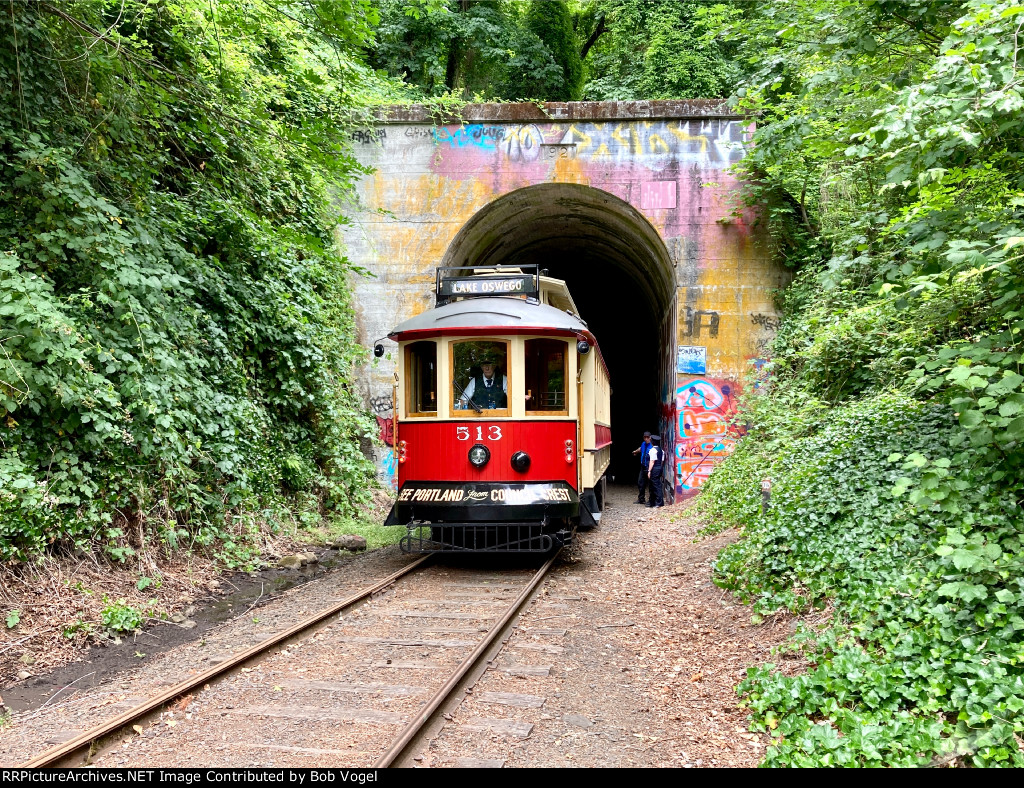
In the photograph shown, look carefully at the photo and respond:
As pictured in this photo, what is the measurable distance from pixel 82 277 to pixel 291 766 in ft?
18.0

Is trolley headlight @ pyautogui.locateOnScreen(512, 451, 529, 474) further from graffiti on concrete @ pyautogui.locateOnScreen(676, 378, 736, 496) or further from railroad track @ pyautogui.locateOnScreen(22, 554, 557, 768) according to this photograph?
graffiti on concrete @ pyautogui.locateOnScreen(676, 378, 736, 496)

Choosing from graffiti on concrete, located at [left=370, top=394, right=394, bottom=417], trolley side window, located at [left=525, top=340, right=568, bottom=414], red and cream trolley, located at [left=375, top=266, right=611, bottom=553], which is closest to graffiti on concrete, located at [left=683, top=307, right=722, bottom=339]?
graffiti on concrete, located at [left=370, top=394, right=394, bottom=417]

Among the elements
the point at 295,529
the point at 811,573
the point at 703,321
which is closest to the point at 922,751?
the point at 811,573

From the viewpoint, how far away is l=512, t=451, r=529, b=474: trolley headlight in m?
9.00

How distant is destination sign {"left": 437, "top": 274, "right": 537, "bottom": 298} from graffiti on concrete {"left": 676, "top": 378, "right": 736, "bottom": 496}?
7.18 meters

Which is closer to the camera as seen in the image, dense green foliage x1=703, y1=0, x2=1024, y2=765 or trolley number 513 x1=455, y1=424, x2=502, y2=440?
dense green foliage x1=703, y1=0, x2=1024, y2=765

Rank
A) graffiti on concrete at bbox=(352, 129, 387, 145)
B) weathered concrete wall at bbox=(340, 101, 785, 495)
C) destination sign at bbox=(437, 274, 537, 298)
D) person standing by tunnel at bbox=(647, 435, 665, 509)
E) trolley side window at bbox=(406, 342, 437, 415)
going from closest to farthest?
trolley side window at bbox=(406, 342, 437, 415)
destination sign at bbox=(437, 274, 537, 298)
weathered concrete wall at bbox=(340, 101, 785, 495)
graffiti on concrete at bbox=(352, 129, 387, 145)
person standing by tunnel at bbox=(647, 435, 665, 509)

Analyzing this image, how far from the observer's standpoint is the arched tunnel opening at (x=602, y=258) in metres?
17.2

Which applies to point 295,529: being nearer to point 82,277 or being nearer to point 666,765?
point 82,277

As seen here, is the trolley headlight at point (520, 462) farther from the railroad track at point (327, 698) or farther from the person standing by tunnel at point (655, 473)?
the person standing by tunnel at point (655, 473)

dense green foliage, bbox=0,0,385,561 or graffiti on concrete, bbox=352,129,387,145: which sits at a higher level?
graffiti on concrete, bbox=352,129,387,145

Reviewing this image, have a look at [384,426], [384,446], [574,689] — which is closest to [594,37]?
[384,426]

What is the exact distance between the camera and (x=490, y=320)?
9227mm

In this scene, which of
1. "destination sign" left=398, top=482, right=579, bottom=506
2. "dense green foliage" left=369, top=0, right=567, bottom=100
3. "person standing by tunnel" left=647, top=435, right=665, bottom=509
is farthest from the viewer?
"dense green foliage" left=369, top=0, right=567, bottom=100
